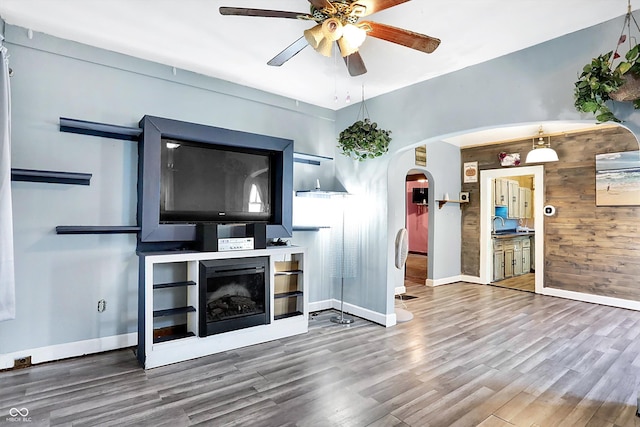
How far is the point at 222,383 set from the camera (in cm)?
251

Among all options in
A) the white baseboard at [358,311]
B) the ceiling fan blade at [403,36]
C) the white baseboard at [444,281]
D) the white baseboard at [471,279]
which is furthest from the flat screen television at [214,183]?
the white baseboard at [471,279]

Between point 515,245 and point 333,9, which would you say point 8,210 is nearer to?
point 333,9

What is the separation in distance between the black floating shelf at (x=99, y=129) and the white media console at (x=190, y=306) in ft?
3.59

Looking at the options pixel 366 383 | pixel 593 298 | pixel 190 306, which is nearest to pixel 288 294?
pixel 190 306

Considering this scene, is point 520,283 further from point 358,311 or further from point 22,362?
point 22,362

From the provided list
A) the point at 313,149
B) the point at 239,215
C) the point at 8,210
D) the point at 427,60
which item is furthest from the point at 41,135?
→ the point at 427,60

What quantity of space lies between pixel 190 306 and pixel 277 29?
2.50 metres

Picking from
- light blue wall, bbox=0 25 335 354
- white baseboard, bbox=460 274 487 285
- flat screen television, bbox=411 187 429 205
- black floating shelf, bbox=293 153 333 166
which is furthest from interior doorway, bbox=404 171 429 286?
light blue wall, bbox=0 25 335 354

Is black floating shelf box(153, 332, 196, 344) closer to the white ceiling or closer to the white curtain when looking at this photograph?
the white curtain

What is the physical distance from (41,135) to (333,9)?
257cm

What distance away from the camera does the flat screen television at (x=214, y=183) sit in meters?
3.15

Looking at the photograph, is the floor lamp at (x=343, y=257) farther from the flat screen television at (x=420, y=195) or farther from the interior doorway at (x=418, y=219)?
the flat screen television at (x=420, y=195)

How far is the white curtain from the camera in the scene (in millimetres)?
2352

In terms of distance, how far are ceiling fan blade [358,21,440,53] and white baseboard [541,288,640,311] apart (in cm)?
501
